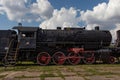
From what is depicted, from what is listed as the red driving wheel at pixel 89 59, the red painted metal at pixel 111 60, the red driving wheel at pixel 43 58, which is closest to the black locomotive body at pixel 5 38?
the red driving wheel at pixel 43 58

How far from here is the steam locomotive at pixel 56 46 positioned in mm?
19906

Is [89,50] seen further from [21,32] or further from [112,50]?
[21,32]

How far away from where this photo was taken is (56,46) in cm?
2094

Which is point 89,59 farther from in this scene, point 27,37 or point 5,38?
point 5,38

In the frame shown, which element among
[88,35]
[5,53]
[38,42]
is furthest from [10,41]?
[88,35]

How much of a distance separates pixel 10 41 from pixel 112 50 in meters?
9.26

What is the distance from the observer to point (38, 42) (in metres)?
20.4

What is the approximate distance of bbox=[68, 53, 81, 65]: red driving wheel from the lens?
67.6ft

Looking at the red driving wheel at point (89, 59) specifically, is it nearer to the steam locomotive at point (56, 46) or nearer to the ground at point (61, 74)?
the steam locomotive at point (56, 46)

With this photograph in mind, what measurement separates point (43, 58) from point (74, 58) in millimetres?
2731

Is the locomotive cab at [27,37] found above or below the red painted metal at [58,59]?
above

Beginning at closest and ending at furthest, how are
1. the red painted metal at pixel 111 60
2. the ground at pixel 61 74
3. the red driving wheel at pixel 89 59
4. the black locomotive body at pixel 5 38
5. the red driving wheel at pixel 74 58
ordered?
1. the ground at pixel 61 74
2. the black locomotive body at pixel 5 38
3. the red driving wheel at pixel 74 58
4. the red driving wheel at pixel 89 59
5. the red painted metal at pixel 111 60

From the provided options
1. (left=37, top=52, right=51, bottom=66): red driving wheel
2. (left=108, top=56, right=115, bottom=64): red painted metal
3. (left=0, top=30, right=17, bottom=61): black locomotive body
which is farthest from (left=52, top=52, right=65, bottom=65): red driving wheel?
(left=108, top=56, right=115, bottom=64): red painted metal

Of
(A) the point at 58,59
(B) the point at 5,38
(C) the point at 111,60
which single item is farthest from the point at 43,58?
(C) the point at 111,60
